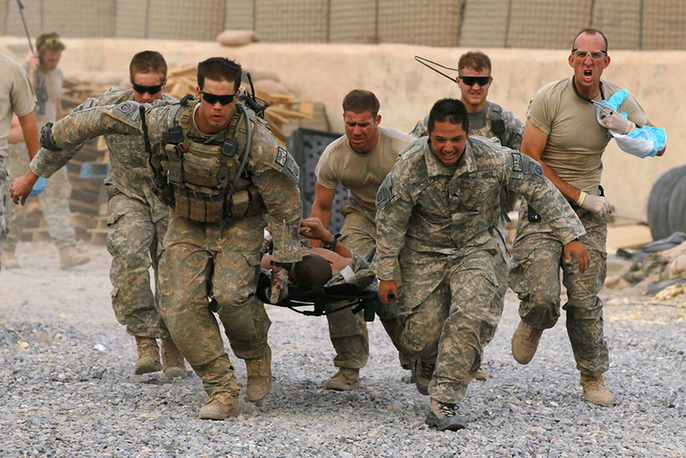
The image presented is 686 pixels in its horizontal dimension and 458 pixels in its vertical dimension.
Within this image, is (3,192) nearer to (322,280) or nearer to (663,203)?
(322,280)

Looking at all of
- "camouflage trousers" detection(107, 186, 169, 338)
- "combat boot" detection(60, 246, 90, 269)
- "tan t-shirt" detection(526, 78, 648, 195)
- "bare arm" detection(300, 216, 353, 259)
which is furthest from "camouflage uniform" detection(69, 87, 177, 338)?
"combat boot" detection(60, 246, 90, 269)

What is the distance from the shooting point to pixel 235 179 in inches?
188

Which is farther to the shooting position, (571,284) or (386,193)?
(571,284)

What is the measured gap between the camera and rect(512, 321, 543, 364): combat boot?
5.94 m

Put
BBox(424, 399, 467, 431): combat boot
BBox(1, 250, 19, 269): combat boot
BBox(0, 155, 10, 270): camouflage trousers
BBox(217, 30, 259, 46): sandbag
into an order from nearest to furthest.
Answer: BBox(424, 399, 467, 431): combat boot, BBox(0, 155, 10, 270): camouflage trousers, BBox(1, 250, 19, 269): combat boot, BBox(217, 30, 259, 46): sandbag

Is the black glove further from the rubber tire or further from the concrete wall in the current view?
the concrete wall

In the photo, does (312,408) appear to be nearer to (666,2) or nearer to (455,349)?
(455,349)

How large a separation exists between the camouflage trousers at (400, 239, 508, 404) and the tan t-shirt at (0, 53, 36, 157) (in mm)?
2836

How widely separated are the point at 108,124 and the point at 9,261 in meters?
6.45

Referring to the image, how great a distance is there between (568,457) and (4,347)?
12.4ft

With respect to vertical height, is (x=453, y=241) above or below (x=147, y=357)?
above

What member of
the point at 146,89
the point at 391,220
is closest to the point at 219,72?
the point at 391,220

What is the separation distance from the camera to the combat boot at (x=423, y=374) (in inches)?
213

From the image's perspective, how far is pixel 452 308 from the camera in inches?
195
